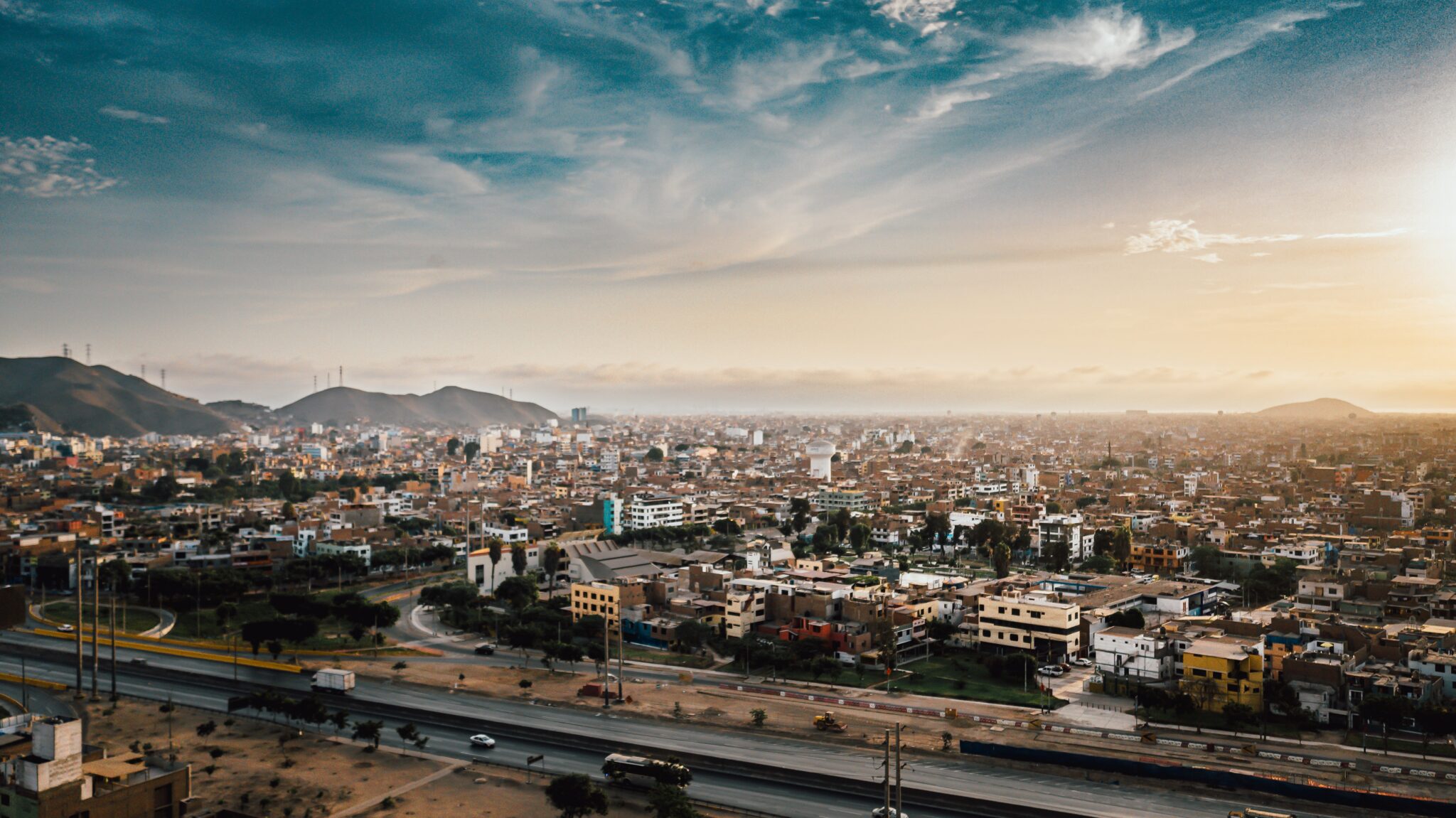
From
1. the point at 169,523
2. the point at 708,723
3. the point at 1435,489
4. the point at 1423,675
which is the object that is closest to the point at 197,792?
the point at 708,723

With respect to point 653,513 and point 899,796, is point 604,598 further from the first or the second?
point 653,513

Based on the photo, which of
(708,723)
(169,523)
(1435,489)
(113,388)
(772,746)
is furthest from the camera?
(113,388)

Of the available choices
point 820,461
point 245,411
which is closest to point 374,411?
point 245,411

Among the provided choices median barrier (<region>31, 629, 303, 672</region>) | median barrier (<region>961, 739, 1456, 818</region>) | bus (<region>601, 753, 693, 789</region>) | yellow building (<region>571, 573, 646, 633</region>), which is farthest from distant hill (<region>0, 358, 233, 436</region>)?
median barrier (<region>961, 739, 1456, 818</region>)

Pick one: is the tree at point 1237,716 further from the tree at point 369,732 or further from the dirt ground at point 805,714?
the tree at point 369,732

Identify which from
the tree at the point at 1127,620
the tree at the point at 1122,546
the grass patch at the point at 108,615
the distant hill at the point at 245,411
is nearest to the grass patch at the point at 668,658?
the tree at the point at 1127,620

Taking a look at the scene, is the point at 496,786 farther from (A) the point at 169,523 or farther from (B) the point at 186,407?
(B) the point at 186,407
